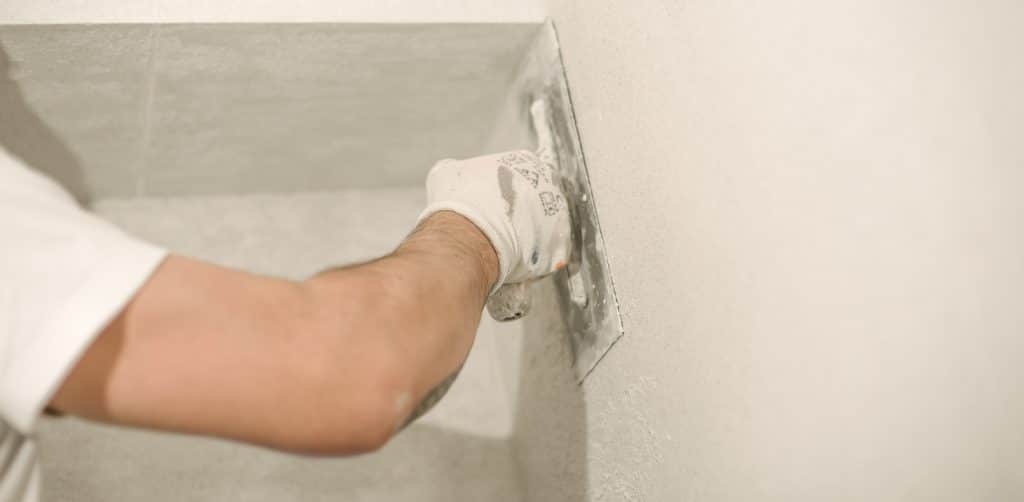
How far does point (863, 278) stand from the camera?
22.2 inches

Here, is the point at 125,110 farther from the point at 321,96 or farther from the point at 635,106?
the point at 635,106

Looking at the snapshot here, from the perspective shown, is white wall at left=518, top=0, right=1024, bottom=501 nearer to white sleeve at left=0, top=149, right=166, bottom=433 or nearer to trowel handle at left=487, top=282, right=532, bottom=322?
trowel handle at left=487, top=282, right=532, bottom=322

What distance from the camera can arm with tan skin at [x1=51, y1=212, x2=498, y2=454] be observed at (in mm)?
553

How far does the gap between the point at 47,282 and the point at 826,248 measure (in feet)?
1.87

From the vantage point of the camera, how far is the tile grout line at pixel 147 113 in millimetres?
1045

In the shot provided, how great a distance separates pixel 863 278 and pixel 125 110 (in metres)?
1.03

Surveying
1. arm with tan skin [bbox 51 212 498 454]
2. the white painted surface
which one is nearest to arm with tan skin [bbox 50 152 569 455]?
arm with tan skin [bbox 51 212 498 454]

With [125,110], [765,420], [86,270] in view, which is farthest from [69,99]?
[765,420]

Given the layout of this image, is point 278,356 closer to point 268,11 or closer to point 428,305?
point 428,305

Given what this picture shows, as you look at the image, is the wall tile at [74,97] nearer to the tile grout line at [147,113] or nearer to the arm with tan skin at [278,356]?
the tile grout line at [147,113]

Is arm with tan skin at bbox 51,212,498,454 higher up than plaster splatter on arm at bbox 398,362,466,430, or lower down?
higher up

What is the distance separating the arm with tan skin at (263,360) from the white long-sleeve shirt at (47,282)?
0.01 m

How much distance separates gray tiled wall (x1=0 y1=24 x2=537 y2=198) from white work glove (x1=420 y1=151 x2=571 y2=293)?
22cm

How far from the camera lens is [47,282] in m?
0.55
